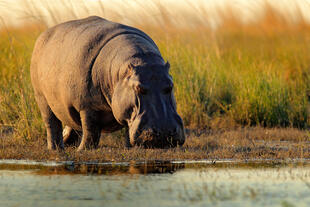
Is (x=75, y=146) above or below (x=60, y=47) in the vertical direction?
below

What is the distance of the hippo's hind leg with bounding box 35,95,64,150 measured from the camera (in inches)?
297

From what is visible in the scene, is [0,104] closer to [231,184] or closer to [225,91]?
[225,91]

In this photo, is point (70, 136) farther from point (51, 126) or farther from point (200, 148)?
point (200, 148)

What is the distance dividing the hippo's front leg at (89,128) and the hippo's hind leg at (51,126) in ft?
2.74

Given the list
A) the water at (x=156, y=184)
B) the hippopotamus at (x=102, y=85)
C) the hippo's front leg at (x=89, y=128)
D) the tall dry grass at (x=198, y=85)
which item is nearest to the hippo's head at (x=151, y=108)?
the hippopotamus at (x=102, y=85)

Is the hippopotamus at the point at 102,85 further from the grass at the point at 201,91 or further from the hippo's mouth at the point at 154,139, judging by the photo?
the grass at the point at 201,91

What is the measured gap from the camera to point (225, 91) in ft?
33.4

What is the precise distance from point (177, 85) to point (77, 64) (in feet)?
10.3

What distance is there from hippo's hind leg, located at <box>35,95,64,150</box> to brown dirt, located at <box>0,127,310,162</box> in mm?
129

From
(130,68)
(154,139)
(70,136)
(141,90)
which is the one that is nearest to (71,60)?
(130,68)

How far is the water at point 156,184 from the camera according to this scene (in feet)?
13.4

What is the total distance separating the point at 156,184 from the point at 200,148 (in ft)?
8.17

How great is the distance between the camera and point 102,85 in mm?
6445

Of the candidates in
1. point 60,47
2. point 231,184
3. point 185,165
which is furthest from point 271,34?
point 231,184
